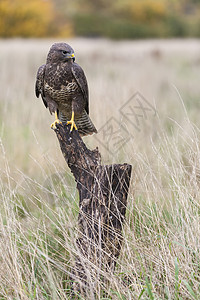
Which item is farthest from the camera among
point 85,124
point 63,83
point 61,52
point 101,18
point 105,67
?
point 101,18

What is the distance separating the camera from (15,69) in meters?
9.02

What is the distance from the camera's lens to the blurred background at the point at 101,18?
94.5ft

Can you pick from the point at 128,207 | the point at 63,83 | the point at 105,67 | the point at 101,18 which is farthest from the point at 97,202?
the point at 101,18

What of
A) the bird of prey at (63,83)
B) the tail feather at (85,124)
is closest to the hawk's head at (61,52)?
the bird of prey at (63,83)

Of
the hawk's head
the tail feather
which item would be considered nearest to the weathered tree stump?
the hawk's head

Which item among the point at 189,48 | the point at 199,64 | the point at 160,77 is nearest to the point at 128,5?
the point at 189,48

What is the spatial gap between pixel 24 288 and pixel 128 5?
133 feet

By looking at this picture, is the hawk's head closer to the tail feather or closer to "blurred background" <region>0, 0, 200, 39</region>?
the tail feather

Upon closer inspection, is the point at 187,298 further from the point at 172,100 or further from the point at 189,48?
the point at 189,48

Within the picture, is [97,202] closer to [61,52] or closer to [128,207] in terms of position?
[128,207]

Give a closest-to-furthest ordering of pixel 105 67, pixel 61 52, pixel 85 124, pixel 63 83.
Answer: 1. pixel 61 52
2. pixel 63 83
3. pixel 85 124
4. pixel 105 67

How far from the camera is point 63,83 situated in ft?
8.82

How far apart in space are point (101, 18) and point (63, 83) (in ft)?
118

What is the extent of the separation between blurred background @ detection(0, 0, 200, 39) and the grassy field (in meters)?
23.0
